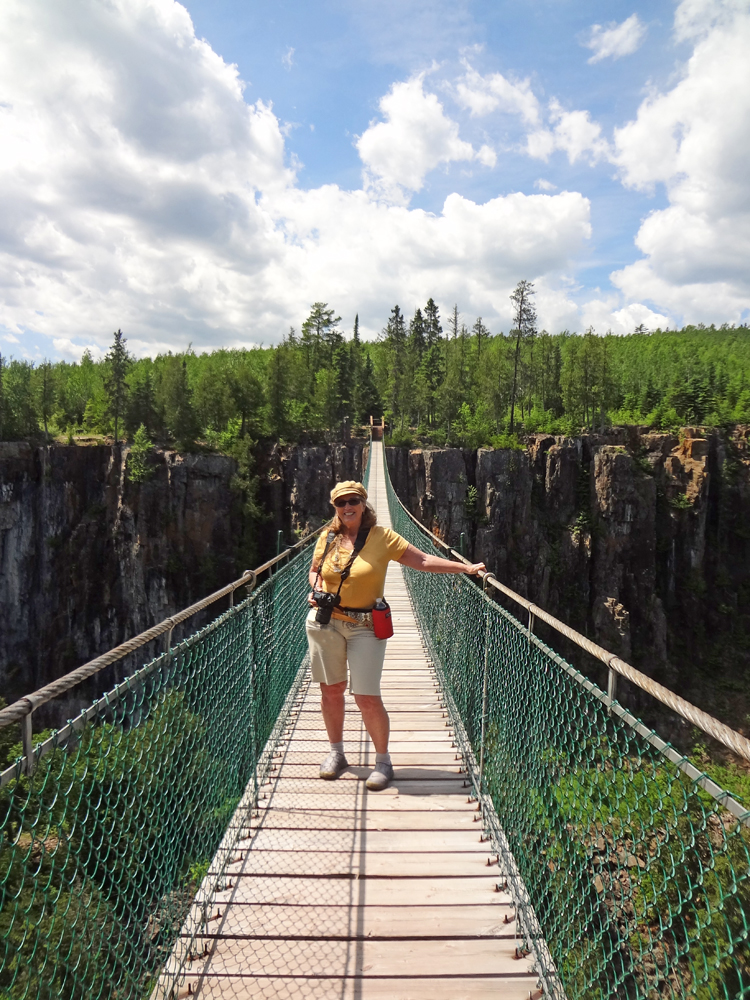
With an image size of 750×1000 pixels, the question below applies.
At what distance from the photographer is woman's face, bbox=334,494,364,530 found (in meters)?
2.83

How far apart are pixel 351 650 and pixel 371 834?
32.9 inches

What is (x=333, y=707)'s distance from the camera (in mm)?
3023

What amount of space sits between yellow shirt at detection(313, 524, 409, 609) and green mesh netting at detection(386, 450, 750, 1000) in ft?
2.18

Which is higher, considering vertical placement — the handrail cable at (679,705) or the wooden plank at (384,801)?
the handrail cable at (679,705)

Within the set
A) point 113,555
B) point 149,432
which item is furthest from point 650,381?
point 113,555

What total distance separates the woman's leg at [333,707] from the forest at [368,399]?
2450 cm

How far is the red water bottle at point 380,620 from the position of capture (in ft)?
9.30

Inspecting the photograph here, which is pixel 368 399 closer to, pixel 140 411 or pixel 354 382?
pixel 354 382

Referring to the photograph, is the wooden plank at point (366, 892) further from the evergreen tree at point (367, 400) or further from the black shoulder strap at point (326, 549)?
the evergreen tree at point (367, 400)

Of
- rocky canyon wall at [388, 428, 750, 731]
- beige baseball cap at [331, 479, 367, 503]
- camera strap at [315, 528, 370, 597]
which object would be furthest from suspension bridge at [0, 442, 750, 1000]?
rocky canyon wall at [388, 428, 750, 731]

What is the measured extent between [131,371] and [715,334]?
6699 cm

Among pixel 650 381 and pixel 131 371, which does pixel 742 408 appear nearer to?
pixel 650 381

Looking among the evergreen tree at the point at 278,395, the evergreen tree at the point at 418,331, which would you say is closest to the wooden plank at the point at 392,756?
the evergreen tree at the point at 278,395

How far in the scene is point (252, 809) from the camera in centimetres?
282
